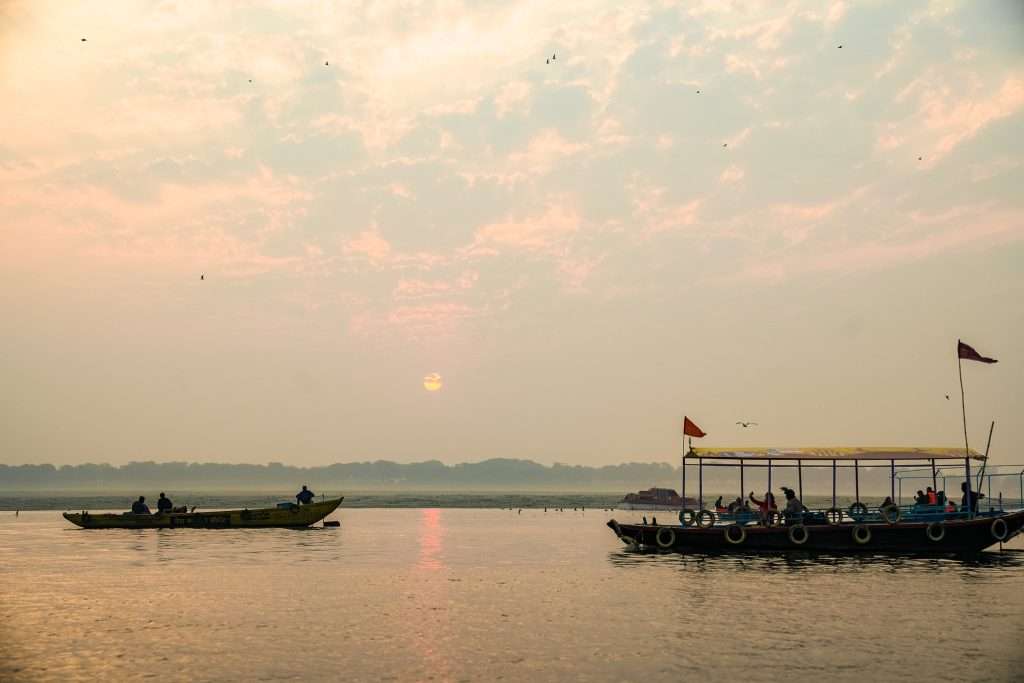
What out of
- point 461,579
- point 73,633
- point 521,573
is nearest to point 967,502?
point 521,573

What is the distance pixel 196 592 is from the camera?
3064 cm

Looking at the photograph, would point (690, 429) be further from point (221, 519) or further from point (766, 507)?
point (221, 519)

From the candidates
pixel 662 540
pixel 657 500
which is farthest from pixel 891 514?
pixel 657 500

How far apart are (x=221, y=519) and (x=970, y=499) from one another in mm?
43485

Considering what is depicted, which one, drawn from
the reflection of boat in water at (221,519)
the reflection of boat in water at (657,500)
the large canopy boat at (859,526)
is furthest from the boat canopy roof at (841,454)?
the reflection of boat in water at (657,500)

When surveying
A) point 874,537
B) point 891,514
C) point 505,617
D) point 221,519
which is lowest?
point 505,617

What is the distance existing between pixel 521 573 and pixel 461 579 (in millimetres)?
3222

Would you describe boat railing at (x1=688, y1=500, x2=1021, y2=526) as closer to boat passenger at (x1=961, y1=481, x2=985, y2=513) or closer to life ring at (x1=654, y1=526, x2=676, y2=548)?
boat passenger at (x1=961, y1=481, x2=985, y2=513)

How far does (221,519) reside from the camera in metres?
63.0

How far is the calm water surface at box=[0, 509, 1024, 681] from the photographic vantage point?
19156 millimetres

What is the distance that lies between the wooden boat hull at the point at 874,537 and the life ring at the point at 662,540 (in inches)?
37.8

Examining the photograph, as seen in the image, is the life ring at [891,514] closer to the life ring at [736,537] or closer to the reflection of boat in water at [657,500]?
the life ring at [736,537]

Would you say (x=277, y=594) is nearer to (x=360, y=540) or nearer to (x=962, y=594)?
(x=962, y=594)

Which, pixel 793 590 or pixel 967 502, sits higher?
pixel 967 502
